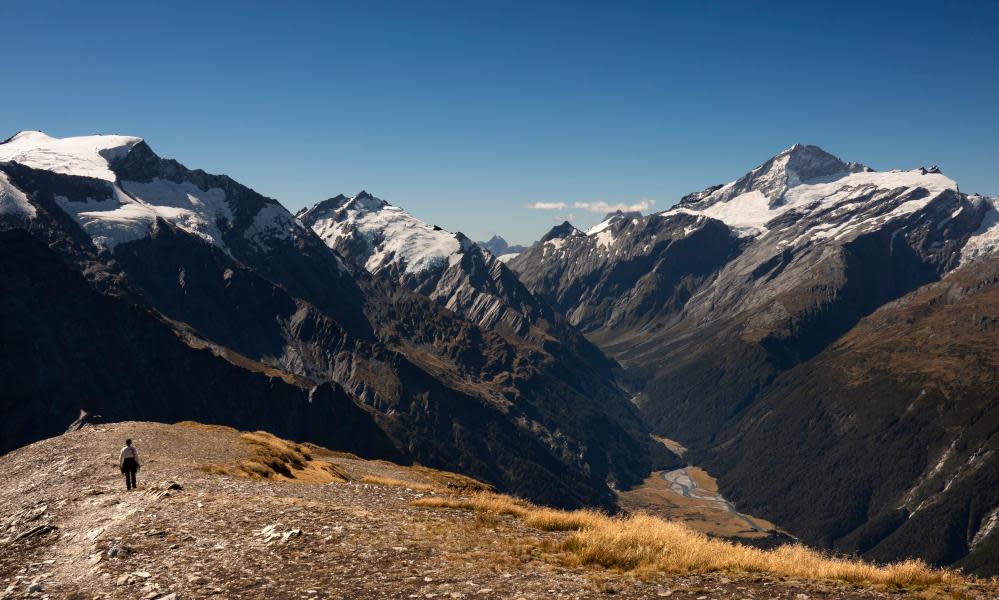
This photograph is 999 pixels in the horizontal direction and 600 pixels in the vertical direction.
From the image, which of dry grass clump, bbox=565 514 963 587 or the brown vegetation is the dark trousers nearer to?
the brown vegetation

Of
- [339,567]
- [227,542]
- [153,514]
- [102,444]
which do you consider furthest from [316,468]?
[339,567]

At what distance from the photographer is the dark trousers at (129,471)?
3659cm

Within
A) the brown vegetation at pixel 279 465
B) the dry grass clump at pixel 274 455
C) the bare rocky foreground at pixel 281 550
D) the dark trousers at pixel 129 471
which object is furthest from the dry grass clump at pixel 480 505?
the dry grass clump at pixel 274 455

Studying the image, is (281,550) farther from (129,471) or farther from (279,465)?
(279,465)

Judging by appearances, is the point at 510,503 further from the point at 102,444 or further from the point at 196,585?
the point at 102,444

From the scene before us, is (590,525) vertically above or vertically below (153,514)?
above

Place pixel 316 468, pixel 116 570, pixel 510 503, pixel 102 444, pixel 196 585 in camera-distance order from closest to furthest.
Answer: pixel 196 585 → pixel 116 570 → pixel 510 503 → pixel 102 444 → pixel 316 468

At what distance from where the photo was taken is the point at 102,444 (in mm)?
47625

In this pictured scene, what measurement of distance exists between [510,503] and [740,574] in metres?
Result: 14.1

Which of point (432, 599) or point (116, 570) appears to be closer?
→ point (432, 599)

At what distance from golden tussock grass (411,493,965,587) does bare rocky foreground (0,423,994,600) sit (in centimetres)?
76

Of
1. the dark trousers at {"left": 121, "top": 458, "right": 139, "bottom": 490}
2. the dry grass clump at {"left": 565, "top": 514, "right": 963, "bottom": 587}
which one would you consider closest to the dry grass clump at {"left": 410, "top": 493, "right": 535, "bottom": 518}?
the dry grass clump at {"left": 565, "top": 514, "right": 963, "bottom": 587}

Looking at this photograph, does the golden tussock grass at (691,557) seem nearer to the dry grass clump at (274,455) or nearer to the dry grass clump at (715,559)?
the dry grass clump at (715,559)

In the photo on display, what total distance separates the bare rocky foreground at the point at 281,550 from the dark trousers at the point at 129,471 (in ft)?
2.96
